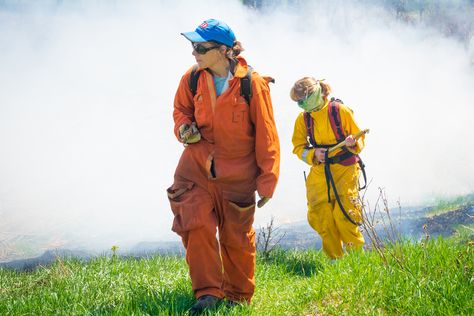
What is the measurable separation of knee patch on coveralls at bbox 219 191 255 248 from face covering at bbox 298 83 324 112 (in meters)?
2.21

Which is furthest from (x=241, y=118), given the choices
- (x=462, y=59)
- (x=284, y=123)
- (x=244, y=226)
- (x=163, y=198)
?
(x=163, y=198)

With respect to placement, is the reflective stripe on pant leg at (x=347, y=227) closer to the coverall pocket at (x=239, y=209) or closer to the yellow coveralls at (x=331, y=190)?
the yellow coveralls at (x=331, y=190)

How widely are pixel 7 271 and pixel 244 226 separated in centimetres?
360

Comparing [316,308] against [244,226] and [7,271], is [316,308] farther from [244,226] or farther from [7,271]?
[7,271]

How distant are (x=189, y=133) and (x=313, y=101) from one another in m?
2.44

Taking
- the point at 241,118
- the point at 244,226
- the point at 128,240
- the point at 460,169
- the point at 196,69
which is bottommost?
the point at 128,240

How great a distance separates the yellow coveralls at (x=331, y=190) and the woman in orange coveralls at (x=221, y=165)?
220cm

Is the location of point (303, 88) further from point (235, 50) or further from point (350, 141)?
point (235, 50)

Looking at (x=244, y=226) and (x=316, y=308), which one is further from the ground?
(x=244, y=226)

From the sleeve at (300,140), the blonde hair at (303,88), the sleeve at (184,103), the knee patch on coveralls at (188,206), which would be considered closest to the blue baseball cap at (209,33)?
the sleeve at (184,103)

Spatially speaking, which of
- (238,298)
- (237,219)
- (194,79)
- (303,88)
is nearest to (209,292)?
(238,298)

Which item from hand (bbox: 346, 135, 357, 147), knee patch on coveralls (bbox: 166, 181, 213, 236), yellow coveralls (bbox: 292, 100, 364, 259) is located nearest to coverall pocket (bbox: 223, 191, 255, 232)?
knee patch on coveralls (bbox: 166, 181, 213, 236)

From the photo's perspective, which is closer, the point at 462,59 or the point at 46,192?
the point at 462,59

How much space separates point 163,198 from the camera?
69438 millimetres
